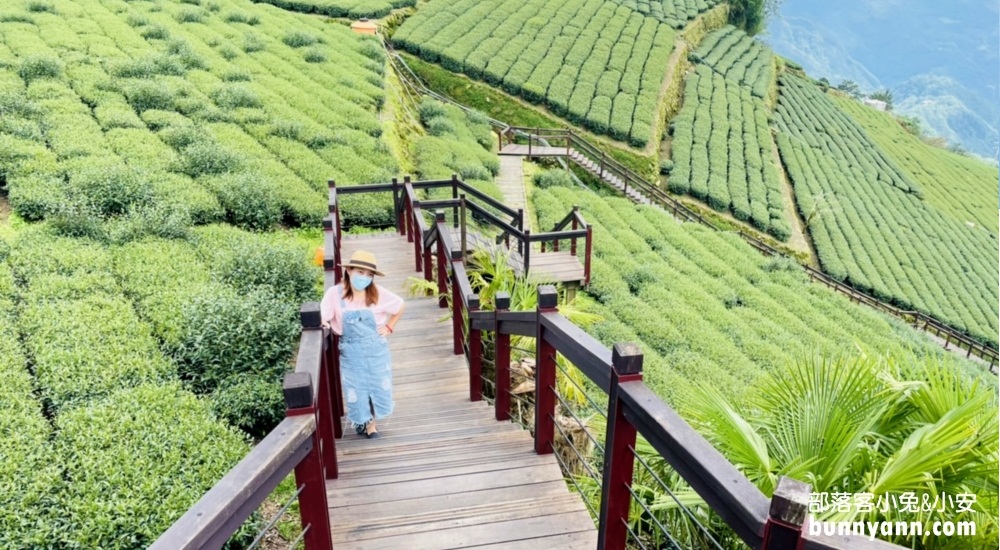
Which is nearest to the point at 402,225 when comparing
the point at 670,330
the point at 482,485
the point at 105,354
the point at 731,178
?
the point at 670,330

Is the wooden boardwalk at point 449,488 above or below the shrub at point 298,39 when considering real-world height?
below

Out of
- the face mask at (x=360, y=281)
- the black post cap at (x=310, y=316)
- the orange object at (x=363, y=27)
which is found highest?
the orange object at (x=363, y=27)

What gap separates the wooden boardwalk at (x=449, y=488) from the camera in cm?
334

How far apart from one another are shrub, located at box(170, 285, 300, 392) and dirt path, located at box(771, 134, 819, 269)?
81.8ft

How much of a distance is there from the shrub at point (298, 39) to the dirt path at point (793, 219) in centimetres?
2157

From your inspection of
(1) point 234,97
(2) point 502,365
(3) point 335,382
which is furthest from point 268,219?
(2) point 502,365

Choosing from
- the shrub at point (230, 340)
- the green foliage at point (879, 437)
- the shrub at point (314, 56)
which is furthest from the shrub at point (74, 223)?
the shrub at point (314, 56)

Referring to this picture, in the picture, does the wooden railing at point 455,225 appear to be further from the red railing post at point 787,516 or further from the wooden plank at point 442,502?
the red railing post at point 787,516

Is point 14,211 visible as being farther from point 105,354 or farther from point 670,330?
point 670,330

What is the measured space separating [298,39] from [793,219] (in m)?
23.8

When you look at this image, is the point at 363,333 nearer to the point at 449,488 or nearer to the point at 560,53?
the point at 449,488

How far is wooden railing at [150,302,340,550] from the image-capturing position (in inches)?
70.8

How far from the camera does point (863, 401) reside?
2.86 m

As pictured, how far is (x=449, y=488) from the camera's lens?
378 cm
